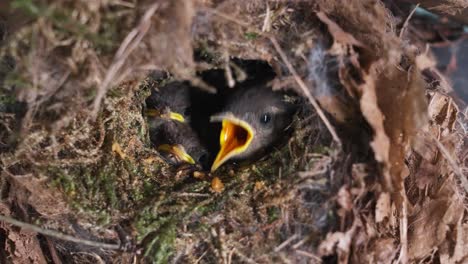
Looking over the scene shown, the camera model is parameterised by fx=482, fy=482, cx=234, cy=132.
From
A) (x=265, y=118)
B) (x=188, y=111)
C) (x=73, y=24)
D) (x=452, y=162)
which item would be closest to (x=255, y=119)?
(x=265, y=118)

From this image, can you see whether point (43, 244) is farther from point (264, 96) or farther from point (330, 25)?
point (330, 25)

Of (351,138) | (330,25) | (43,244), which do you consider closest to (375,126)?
(351,138)

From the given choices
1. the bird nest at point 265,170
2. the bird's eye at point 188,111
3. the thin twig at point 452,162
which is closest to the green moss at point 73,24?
the bird nest at point 265,170

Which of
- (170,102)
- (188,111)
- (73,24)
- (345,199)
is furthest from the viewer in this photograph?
(188,111)

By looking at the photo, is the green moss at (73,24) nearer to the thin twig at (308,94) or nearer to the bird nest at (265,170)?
the bird nest at (265,170)

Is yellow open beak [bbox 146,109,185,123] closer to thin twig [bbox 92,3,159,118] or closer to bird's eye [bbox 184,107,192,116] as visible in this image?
bird's eye [bbox 184,107,192,116]

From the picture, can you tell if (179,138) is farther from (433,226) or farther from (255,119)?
(433,226)
